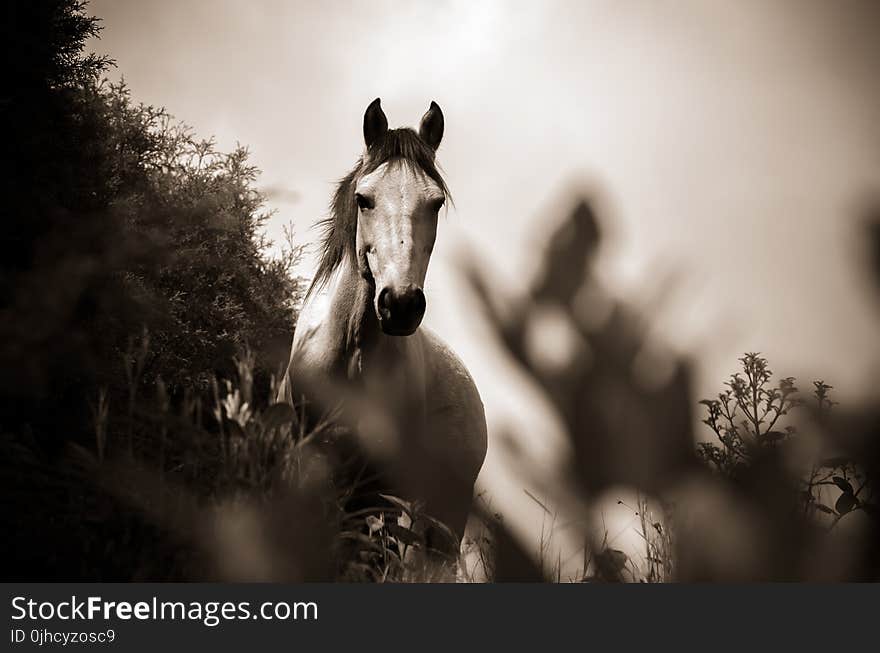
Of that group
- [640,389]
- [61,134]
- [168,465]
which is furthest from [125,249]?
[61,134]

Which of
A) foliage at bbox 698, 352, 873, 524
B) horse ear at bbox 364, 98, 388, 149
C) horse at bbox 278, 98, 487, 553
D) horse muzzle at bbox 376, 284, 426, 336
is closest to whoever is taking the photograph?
foliage at bbox 698, 352, 873, 524

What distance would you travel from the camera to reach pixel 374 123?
409 centimetres

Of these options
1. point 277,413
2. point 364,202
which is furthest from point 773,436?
point 364,202

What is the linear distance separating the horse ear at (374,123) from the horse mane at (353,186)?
3.9 inches

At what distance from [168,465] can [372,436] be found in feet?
4.68

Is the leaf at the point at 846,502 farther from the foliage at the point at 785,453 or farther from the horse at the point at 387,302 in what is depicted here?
the horse at the point at 387,302

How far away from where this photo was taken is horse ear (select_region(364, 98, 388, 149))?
406 centimetres

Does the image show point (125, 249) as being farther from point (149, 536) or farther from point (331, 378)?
point (331, 378)

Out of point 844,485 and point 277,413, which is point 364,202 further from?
point 844,485

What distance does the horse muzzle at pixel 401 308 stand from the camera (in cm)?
321

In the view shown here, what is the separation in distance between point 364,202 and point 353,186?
450 millimetres

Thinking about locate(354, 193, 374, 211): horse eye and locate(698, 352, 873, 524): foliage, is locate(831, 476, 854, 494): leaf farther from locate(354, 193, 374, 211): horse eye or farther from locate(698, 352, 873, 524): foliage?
locate(354, 193, 374, 211): horse eye

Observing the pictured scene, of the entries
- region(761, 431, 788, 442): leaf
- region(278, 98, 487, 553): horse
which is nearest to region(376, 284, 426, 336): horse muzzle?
region(278, 98, 487, 553): horse

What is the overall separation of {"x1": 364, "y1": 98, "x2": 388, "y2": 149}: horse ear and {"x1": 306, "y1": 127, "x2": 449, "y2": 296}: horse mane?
10cm
